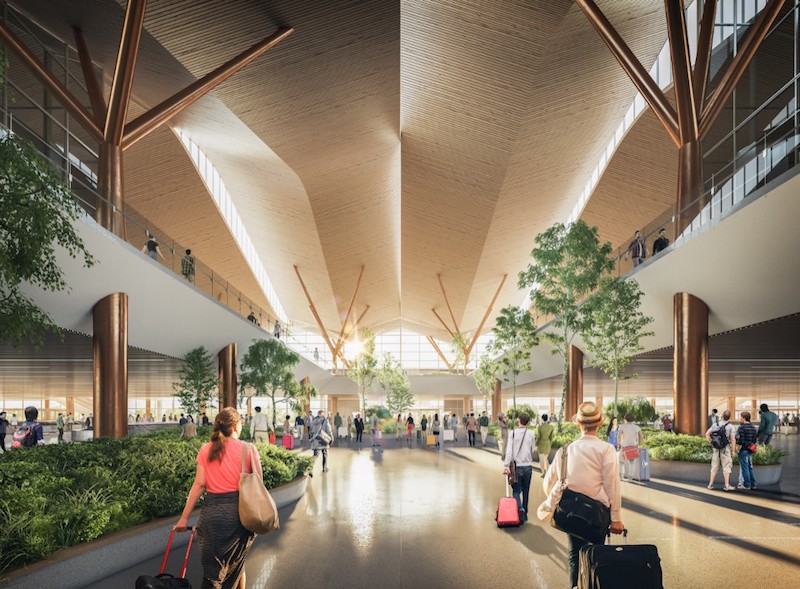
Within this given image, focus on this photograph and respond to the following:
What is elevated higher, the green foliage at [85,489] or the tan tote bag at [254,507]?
the tan tote bag at [254,507]

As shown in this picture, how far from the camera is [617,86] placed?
27.1 meters

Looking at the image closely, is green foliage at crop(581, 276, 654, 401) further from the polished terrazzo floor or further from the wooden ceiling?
the wooden ceiling

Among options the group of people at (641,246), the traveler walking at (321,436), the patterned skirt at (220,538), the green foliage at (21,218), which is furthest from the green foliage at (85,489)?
the group of people at (641,246)

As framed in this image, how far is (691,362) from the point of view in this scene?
59.5ft

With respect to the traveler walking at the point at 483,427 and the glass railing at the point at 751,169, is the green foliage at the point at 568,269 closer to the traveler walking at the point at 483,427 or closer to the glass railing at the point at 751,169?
the glass railing at the point at 751,169

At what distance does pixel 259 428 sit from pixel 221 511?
1533cm

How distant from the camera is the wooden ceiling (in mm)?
20984

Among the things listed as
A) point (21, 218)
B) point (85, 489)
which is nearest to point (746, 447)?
point (85, 489)

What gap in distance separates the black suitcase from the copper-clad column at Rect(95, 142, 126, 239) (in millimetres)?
13270

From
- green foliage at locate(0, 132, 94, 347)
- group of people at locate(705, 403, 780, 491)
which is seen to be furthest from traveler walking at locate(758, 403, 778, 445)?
green foliage at locate(0, 132, 94, 347)

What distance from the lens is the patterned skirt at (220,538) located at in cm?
501

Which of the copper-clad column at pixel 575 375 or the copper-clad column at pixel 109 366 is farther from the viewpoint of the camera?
the copper-clad column at pixel 575 375

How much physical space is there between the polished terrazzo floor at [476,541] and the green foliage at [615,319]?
5.95 m

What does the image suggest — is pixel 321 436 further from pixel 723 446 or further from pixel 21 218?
pixel 21 218
